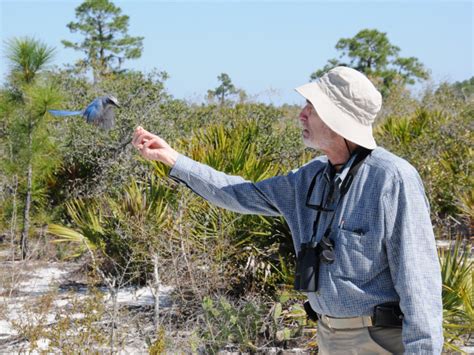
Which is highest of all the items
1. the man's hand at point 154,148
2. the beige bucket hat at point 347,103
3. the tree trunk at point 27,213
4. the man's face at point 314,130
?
the beige bucket hat at point 347,103

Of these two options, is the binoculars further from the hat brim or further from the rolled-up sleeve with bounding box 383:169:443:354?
the hat brim

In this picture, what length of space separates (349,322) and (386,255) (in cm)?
22

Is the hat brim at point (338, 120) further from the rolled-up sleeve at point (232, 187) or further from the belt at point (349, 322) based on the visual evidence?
the belt at point (349, 322)

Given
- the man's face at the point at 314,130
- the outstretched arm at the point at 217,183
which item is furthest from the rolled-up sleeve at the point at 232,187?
the man's face at the point at 314,130

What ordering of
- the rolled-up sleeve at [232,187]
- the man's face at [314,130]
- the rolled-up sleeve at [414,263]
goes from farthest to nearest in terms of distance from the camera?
the rolled-up sleeve at [232,187], the man's face at [314,130], the rolled-up sleeve at [414,263]

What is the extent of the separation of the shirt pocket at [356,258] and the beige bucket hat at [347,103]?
0.28m

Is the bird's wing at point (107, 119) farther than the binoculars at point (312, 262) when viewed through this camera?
Yes

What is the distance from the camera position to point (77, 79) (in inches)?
461

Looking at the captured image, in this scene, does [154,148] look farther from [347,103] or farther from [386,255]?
[386,255]

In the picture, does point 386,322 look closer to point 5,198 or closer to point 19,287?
point 19,287

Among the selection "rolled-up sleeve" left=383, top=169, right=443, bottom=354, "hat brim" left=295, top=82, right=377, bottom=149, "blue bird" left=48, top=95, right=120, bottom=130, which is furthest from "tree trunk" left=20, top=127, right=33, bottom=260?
"rolled-up sleeve" left=383, top=169, right=443, bottom=354

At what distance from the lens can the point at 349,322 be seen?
2234mm

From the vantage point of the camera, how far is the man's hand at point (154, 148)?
2600 mm

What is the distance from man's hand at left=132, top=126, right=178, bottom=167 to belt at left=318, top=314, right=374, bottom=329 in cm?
74
